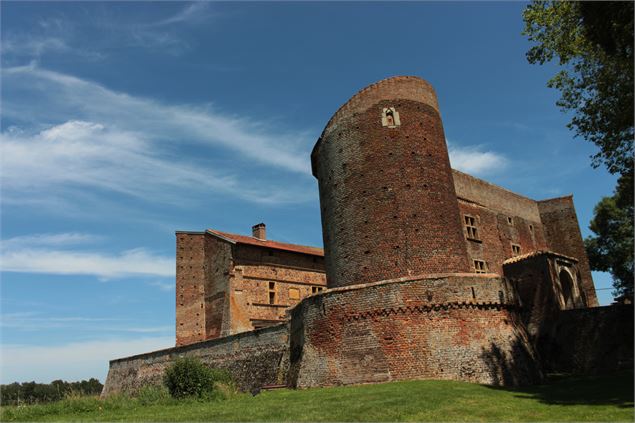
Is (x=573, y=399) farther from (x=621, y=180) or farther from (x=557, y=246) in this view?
(x=557, y=246)

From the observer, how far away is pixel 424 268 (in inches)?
825

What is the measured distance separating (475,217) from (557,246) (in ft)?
30.2

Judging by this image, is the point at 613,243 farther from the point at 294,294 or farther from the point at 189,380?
the point at 189,380

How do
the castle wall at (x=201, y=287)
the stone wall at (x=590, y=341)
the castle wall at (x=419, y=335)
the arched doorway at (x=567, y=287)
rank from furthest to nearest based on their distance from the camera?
the castle wall at (x=201, y=287)
the arched doorway at (x=567, y=287)
the stone wall at (x=590, y=341)
the castle wall at (x=419, y=335)

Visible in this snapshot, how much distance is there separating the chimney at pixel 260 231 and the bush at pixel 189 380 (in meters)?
21.3

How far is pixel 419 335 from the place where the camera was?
16.5 meters

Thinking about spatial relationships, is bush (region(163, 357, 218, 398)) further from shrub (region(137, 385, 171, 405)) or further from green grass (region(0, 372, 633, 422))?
green grass (region(0, 372, 633, 422))

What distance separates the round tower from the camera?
21.3m

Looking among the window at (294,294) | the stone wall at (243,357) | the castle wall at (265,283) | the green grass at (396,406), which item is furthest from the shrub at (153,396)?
the window at (294,294)

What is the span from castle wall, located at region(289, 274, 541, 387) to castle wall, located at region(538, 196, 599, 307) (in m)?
20.0

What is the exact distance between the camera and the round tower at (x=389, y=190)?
21344 mm

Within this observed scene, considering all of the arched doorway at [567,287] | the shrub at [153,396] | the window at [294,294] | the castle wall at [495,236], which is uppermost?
the castle wall at [495,236]

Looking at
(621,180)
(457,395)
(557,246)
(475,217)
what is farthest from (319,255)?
(457,395)

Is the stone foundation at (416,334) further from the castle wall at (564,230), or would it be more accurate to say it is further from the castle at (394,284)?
the castle wall at (564,230)
